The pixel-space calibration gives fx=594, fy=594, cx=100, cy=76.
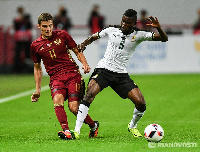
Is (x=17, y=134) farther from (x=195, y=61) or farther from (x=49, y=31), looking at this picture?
(x=195, y=61)

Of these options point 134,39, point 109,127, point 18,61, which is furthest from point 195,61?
point 134,39

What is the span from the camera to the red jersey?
1041 cm

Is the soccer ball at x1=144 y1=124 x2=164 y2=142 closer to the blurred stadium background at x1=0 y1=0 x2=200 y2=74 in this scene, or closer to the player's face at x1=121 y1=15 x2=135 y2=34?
the player's face at x1=121 y1=15 x2=135 y2=34

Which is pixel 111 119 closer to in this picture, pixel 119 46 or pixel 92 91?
pixel 119 46

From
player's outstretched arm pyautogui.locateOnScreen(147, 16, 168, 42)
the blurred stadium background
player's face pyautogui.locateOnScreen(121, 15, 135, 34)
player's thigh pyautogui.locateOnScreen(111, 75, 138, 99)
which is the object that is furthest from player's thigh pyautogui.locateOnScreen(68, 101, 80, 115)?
A: the blurred stadium background

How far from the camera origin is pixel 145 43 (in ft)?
74.1

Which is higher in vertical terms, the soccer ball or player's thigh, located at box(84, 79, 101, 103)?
player's thigh, located at box(84, 79, 101, 103)

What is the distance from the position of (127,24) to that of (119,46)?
447mm

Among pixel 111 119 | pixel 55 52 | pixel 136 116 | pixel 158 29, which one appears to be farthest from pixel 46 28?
pixel 111 119

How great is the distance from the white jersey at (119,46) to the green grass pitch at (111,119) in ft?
4.09

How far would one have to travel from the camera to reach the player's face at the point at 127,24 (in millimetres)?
10050

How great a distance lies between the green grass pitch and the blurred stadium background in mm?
1161

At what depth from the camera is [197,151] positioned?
27.2ft

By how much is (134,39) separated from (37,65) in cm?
178
